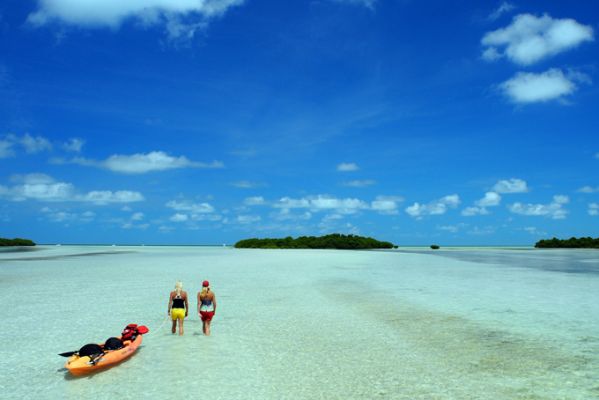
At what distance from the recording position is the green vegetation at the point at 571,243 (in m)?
108

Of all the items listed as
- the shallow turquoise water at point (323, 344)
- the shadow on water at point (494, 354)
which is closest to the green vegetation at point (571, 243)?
the shallow turquoise water at point (323, 344)

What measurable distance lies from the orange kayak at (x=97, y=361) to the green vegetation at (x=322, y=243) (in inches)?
4044

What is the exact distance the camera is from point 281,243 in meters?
122

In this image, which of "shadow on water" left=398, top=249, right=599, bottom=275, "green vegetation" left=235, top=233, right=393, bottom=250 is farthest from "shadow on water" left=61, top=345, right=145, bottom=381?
"green vegetation" left=235, top=233, right=393, bottom=250

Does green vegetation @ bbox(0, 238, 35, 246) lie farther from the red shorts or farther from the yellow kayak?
the yellow kayak

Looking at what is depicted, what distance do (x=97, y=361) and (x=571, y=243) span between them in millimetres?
120874

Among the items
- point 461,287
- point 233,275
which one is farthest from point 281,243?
point 461,287

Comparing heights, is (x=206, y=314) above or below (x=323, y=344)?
above

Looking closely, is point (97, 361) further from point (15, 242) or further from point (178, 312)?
point (15, 242)

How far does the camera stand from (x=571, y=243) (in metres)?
112

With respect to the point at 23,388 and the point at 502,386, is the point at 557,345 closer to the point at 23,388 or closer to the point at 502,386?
the point at 502,386

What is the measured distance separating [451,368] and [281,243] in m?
111

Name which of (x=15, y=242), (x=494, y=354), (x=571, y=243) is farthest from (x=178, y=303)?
(x=15, y=242)

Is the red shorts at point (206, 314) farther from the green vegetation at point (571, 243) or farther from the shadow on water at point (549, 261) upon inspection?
the green vegetation at point (571, 243)
